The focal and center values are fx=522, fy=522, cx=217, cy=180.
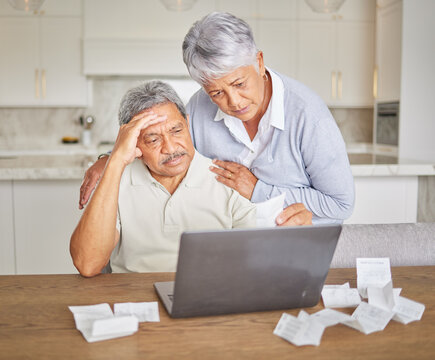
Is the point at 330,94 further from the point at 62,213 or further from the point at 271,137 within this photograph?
the point at 271,137

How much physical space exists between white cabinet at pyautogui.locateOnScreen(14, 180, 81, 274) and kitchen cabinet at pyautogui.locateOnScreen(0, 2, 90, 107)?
230cm

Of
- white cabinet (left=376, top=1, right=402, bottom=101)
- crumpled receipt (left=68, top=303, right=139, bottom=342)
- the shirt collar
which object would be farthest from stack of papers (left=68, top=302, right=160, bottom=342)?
white cabinet (left=376, top=1, right=402, bottom=101)

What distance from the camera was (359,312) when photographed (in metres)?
1.15

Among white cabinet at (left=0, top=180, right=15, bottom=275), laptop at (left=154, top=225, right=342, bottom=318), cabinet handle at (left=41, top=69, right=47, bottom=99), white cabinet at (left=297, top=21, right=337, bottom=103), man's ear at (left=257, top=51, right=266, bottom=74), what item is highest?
white cabinet at (left=297, top=21, right=337, bottom=103)

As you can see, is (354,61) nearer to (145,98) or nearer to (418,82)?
(418,82)

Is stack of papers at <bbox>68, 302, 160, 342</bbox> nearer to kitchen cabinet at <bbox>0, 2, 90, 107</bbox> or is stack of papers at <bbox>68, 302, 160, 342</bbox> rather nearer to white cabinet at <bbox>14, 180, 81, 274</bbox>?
white cabinet at <bbox>14, 180, 81, 274</bbox>

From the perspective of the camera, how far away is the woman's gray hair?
1675mm

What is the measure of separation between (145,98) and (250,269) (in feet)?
2.60

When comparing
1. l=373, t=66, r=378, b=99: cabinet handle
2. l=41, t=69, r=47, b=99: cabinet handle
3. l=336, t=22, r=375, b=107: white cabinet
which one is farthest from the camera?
l=336, t=22, r=375, b=107: white cabinet

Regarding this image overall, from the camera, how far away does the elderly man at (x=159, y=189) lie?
1.67 meters

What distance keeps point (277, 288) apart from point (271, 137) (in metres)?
0.90

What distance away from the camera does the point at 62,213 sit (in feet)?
10.5

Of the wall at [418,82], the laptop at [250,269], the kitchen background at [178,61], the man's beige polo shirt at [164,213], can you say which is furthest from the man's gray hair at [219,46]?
the wall at [418,82]

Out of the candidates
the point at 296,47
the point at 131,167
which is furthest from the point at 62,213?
the point at 296,47
